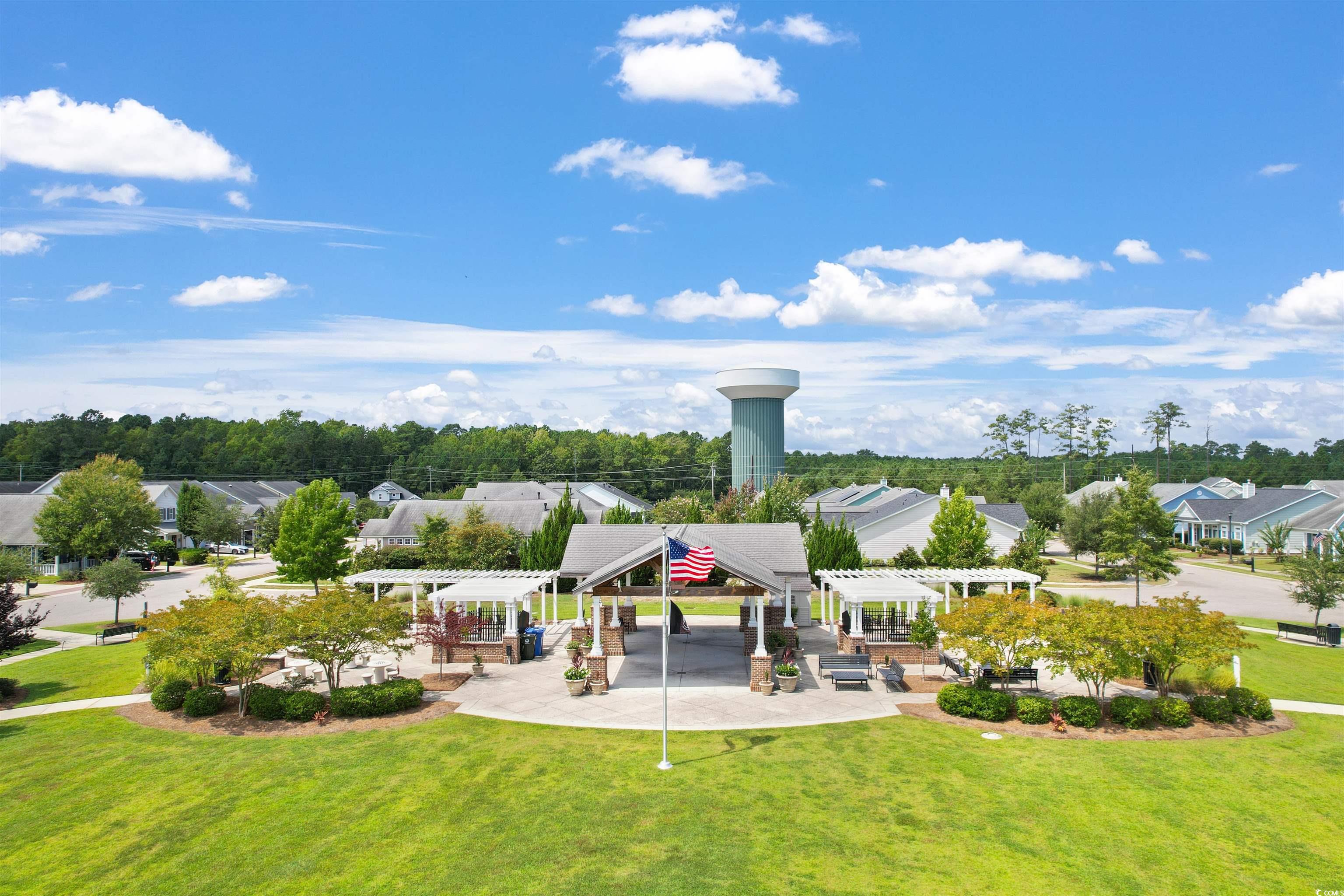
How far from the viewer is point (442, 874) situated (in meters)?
11.8

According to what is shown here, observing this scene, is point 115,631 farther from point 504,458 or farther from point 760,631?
point 504,458

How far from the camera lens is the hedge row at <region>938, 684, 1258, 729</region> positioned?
1827 cm

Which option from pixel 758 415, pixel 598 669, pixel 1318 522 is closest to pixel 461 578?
pixel 598 669

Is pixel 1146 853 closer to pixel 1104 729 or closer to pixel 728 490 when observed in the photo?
pixel 1104 729

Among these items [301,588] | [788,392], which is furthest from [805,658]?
[788,392]

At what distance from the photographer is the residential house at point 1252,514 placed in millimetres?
64500

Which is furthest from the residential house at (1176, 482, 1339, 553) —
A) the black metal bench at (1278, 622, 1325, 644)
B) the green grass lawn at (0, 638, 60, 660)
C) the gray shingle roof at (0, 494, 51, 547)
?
the gray shingle roof at (0, 494, 51, 547)

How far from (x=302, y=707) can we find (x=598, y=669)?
7431mm

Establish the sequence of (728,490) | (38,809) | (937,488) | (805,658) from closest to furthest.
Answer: (38,809)
(805,658)
(728,490)
(937,488)

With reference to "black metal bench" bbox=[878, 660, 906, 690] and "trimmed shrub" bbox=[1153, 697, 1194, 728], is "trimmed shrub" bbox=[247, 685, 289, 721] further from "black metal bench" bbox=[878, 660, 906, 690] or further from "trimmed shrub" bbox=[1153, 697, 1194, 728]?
"trimmed shrub" bbox=[1153, 697, 1194, 728]

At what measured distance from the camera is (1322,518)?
→ 196 feet

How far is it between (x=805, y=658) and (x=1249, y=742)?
12.0 meters

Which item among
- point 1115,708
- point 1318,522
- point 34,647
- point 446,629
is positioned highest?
point 1318,522

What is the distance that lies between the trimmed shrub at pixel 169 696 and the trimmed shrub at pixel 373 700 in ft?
13.6
